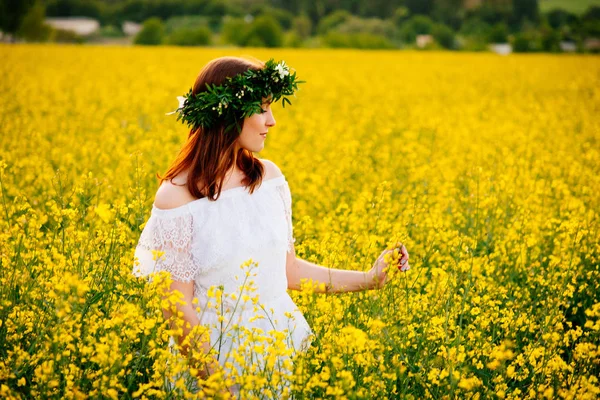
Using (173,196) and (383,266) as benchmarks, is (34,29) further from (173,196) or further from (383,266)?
(383,266)

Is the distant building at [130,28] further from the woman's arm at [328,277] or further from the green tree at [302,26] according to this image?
the woman's arm at [328,277]

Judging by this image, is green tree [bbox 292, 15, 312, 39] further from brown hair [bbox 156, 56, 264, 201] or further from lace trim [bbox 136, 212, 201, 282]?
lace trim [bbox 136, 212, 201, 282]

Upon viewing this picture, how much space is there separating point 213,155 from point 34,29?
52875mm

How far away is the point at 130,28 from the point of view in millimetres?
52625

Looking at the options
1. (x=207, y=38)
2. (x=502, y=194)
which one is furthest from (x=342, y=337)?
(x=207, y=38)

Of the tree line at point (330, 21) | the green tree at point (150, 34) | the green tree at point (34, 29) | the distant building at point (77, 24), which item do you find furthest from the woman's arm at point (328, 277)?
the green tree at point (34, 29)

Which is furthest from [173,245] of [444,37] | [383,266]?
[444,37]

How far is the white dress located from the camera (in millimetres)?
2977

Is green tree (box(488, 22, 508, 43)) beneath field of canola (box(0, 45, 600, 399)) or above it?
beneath

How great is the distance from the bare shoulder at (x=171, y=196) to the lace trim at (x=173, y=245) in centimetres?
5

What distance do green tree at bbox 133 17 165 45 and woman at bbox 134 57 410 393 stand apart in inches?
1745

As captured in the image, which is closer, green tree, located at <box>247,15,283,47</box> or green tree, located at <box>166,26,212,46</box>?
green tree, located at <box>166,26,212,46</box>

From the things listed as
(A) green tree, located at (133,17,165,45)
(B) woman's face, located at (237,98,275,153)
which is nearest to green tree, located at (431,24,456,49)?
(A) green tree, located at (133,17,165,45)

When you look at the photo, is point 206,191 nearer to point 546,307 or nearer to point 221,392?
point 221,392
